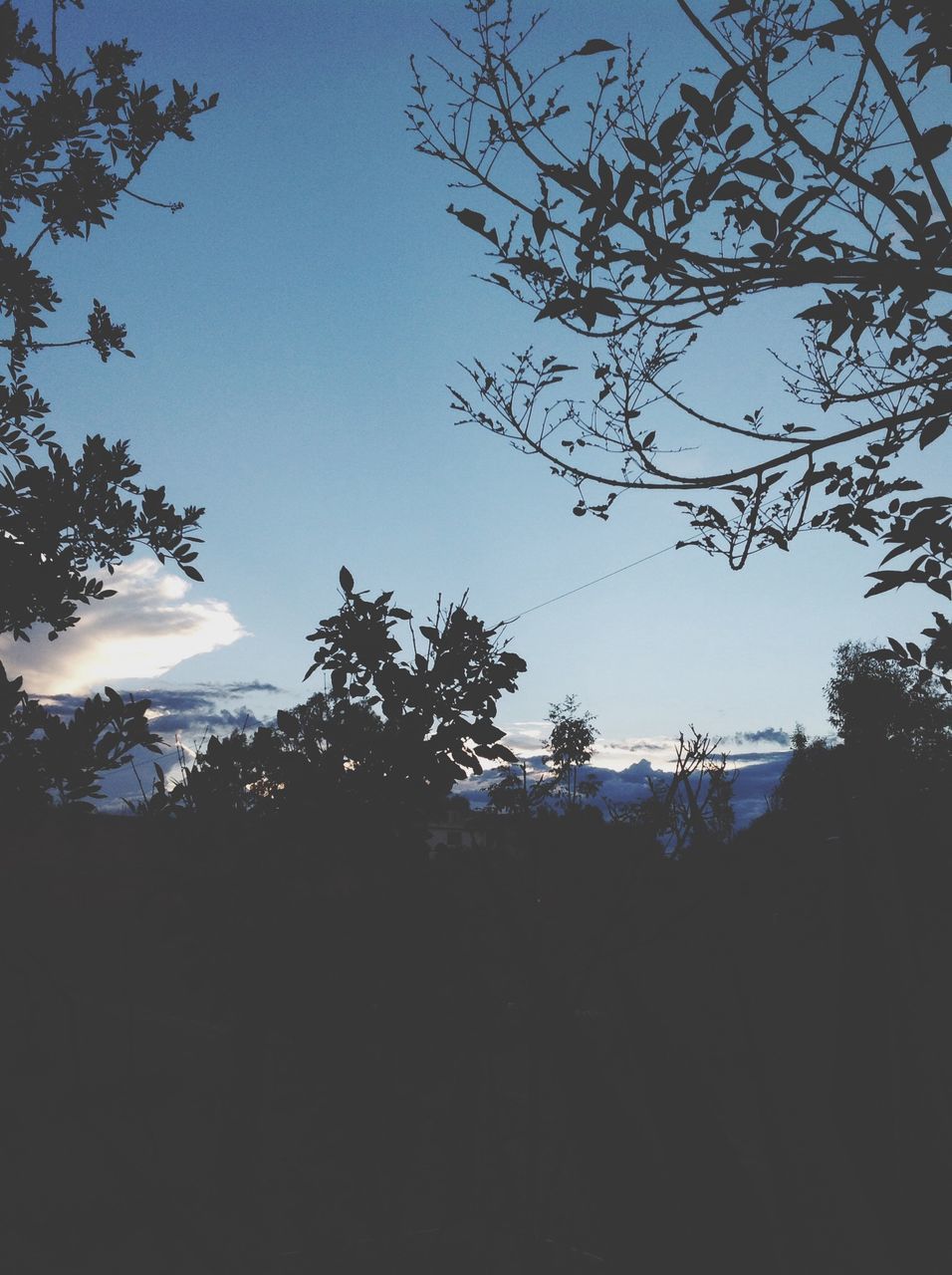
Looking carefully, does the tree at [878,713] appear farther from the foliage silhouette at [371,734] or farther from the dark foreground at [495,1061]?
the foliage silhouette at [371,734]

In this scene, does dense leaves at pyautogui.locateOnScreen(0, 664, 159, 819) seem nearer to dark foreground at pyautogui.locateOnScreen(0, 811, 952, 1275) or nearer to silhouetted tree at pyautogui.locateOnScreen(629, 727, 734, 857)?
dark foreground at pyautogui.locateOnScreen(0, 811, 952, 1275)

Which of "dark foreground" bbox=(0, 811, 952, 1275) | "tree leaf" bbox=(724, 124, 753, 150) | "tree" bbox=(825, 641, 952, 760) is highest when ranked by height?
"tree leaf" bbox=(724, 124, 753, 150)

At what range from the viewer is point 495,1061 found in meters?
4.83

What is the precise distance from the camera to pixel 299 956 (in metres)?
3.55

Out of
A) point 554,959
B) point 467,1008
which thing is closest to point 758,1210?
point 467,1008

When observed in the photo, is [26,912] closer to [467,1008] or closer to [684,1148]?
[467,1008]

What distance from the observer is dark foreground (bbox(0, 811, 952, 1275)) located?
1156mm

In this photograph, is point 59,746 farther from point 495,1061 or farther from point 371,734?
point 495,1061

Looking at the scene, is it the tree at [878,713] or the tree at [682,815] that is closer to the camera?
the tree at [878,713]

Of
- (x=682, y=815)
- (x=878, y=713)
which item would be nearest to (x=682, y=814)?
(x=682, y=815)

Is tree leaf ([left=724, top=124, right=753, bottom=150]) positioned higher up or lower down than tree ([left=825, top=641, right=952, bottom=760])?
higher up

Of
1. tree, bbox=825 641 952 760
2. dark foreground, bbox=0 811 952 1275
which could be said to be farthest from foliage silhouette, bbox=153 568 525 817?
tree, bbox=825 641 952 760

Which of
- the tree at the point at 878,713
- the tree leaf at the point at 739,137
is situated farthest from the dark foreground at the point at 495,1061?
the tree leaf at the point at 739,137

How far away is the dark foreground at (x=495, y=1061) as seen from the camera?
1.16 metres
